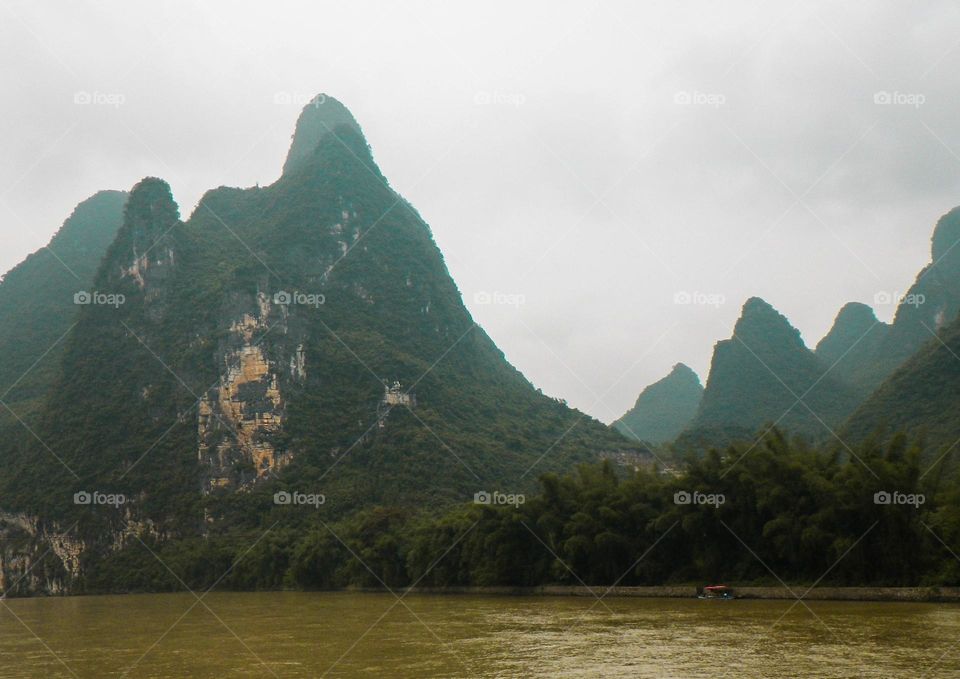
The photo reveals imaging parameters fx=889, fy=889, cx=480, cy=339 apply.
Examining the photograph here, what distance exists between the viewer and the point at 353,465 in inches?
2621

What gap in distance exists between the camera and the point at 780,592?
2525 centimetres

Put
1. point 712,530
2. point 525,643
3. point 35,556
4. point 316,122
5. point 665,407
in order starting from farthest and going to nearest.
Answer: point 665,407
point 316,122
point 35,556
point 712,530
point 525,643

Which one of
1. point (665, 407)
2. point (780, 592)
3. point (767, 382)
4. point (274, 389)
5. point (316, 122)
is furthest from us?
point (665, 407)

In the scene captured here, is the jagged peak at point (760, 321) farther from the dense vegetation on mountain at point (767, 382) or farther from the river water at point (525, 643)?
the river water at point (525, 643)

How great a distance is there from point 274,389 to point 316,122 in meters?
63.1

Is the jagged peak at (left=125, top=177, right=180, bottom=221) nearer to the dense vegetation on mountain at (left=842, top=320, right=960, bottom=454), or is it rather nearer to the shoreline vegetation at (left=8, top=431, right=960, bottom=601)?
the shoreline vegetation at (left=8, top=431, right=960, bottom=601)

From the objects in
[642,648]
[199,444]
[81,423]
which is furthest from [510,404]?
[642,648]

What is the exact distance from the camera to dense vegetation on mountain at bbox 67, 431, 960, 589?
78.8 ft

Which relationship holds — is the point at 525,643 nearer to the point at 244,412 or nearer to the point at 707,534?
the point at 707,534

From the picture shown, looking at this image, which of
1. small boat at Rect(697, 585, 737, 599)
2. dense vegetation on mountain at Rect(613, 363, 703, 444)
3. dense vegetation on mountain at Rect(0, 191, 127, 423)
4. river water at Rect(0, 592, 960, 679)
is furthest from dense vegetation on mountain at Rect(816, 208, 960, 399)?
dense vegetation on mountain at Rect(0, 191, 127, 423)

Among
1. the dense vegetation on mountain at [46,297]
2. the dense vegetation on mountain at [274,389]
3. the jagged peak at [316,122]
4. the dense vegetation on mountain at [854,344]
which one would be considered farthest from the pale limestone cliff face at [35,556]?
the dense vegetation on mountain at [854,344]

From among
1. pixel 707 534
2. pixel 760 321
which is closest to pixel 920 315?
pixel 760 321

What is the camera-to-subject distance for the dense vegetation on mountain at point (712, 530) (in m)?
24.0

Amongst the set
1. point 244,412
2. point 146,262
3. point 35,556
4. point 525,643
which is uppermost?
point 146,262
